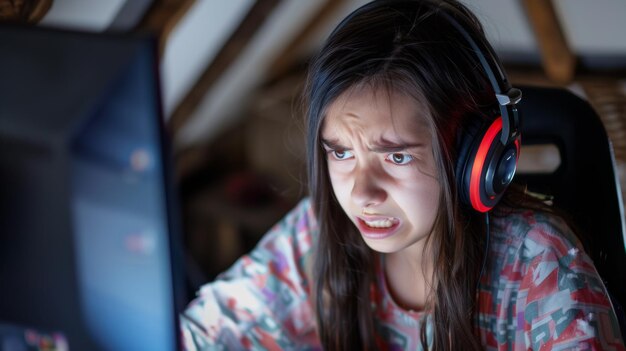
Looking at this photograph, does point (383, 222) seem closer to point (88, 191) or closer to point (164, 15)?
point (88, 191)

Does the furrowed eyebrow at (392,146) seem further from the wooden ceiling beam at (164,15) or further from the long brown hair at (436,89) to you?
the wooden ceiling beam at (164,15)

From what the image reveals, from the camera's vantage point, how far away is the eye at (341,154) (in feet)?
2.99

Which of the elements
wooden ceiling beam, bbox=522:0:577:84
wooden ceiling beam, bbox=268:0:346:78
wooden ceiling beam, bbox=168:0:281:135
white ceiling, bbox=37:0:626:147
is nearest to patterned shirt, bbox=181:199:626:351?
white ceiling, bbox=37:0:626:147

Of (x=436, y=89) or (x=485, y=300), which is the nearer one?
(x=436, y=89)

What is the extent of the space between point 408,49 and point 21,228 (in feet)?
1.66

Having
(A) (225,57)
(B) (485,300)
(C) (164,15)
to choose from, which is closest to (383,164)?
(B) (485,300)

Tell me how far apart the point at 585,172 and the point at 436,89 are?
323 mm

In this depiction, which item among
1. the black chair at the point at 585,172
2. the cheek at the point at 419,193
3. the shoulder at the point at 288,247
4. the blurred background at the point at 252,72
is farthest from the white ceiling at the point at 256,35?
the cheek at the point at 419,193

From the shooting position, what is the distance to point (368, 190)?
874 mm

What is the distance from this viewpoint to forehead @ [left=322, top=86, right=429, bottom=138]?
0.84 m

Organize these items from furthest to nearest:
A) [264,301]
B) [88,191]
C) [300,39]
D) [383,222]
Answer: [300,39]
[264,301]
[383,222]
[88,191]

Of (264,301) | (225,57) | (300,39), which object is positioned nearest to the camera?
(264,301)

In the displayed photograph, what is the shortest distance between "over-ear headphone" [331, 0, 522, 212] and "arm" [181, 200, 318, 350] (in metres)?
0.38

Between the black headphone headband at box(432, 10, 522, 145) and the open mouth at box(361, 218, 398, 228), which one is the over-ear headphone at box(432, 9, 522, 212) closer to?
the black headphone headband at box(432, 10, 522, 145)
